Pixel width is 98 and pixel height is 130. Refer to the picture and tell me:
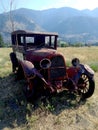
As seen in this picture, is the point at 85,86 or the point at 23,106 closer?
the point at 23,106

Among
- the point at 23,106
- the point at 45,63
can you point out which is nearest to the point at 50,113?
the point at 23,106

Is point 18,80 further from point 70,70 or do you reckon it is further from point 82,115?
point 82,115

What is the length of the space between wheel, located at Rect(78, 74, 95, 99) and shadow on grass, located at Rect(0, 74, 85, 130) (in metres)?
0.31

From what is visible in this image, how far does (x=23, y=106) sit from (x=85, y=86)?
2.39 m

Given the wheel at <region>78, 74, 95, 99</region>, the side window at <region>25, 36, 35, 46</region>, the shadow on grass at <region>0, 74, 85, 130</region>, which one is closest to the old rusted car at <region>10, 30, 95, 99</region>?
the wheel at <region>78, 74, 95, 99</region>

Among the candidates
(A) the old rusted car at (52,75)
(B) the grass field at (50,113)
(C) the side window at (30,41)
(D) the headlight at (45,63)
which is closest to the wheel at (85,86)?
(A) the old rusted car at (52,75)

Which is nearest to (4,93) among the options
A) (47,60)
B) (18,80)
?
(18,80)

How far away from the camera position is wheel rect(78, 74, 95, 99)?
30.7 ft

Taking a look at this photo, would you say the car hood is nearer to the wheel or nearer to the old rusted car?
the old rusted car

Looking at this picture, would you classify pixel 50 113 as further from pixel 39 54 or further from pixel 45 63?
pixel 39 54

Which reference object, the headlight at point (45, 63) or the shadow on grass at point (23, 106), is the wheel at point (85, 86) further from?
the headlight at point (45, 63)

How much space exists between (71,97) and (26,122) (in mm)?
2300

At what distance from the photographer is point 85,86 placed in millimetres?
9680

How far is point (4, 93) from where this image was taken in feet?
34.4
